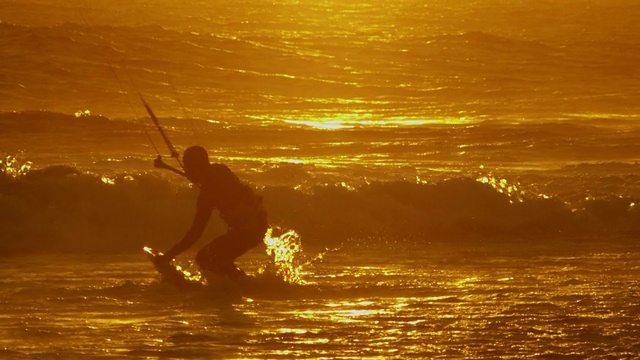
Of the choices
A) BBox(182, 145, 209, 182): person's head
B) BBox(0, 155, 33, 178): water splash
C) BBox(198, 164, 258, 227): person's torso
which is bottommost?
BBox(198, 164, 258, 227): person's torso

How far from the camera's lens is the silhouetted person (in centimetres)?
1033

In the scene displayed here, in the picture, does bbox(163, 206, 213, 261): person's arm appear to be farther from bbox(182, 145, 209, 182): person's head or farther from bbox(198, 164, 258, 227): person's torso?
bbox(182, 145, 209, 182): person's head

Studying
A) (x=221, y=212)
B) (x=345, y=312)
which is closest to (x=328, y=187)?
(x=221, y=212)

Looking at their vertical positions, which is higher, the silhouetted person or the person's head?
the person's head

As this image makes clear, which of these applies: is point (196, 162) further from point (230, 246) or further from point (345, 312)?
point (345, 312)

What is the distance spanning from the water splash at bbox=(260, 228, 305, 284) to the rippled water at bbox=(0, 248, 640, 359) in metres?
0.20

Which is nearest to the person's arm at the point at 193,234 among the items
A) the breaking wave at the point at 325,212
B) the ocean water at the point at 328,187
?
the ocean water at the point at 328,187

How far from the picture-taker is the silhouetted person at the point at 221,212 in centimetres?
1033

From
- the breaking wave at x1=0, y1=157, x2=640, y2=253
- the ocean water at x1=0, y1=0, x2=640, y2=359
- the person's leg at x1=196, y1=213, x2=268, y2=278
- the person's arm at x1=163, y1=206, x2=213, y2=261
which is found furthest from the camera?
the breaking wave at x1=0, y1=157, x2=640, y2=253

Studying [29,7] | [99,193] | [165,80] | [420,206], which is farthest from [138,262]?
[29,7]

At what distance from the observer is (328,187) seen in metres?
15.6

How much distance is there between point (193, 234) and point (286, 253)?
3300 mm

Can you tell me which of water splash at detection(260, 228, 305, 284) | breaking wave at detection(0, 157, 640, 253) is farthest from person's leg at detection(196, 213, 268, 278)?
breaking wave at detection(0, 157, 640, 253)

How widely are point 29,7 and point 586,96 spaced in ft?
51.4
